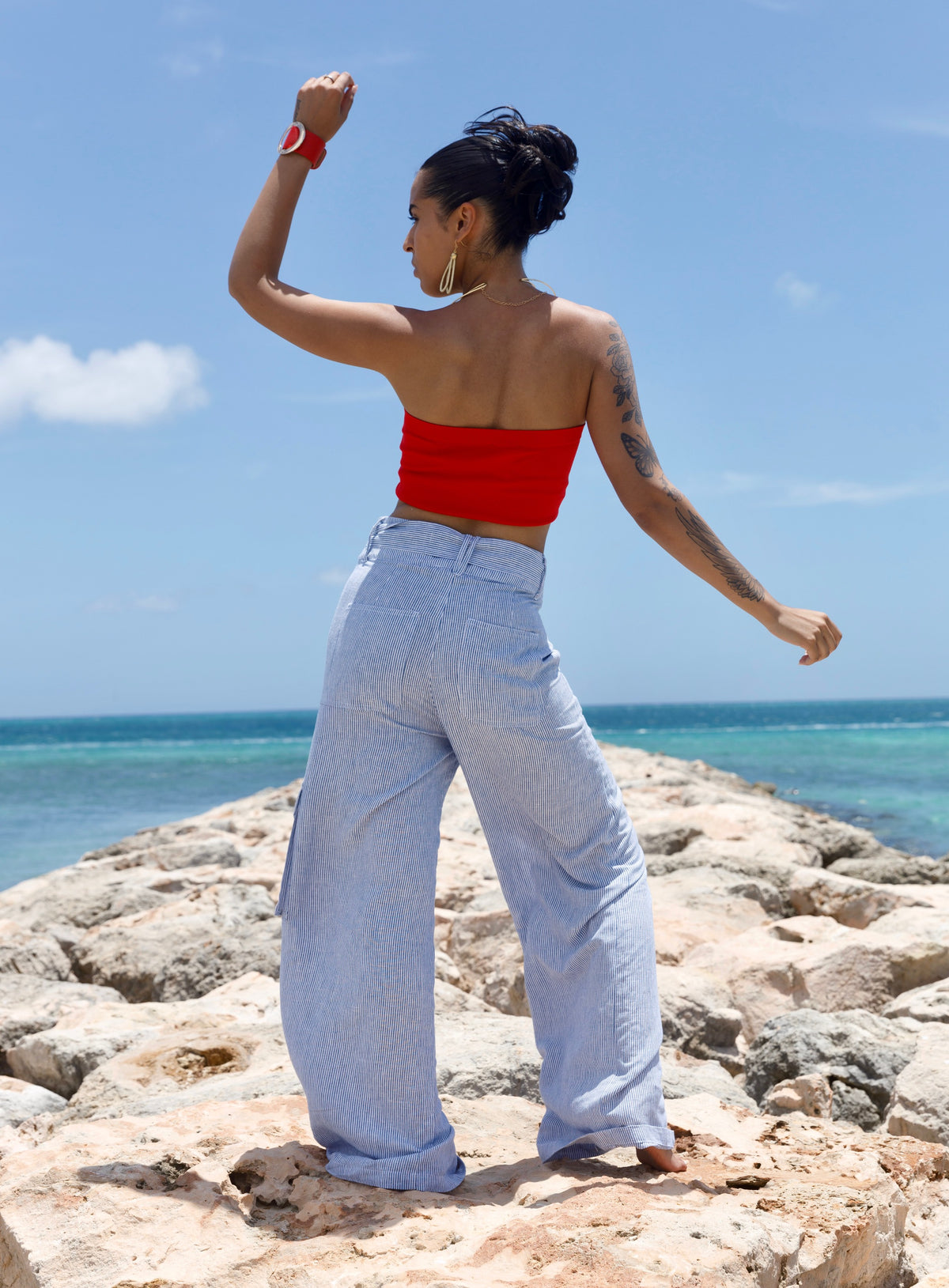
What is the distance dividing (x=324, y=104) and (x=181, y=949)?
2957 mm

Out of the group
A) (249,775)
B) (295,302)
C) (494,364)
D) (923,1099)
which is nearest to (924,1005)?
(923,1099)

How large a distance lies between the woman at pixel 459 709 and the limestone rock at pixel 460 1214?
0.10 m

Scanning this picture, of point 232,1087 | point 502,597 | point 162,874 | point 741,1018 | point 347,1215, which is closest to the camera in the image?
point 347,1215

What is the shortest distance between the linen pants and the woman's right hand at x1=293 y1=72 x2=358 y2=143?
0.71 m

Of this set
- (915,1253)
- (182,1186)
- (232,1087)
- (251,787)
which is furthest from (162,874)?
(251,787)

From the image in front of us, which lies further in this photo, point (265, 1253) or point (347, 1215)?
point (347, 1215)

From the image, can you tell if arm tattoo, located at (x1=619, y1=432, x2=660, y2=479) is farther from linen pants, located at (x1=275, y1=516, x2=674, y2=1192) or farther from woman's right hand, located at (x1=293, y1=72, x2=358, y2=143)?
woman's right hand, located at (x1=293, y1=72, x2=358, y2=143)

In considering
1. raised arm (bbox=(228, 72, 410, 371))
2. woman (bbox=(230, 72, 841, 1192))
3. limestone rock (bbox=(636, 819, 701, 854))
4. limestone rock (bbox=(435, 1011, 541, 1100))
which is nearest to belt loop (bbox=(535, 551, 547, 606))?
woman (bbox=(230, 72, 841, 1192))

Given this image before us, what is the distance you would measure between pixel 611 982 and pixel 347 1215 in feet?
1.84

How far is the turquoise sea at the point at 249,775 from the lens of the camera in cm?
1253

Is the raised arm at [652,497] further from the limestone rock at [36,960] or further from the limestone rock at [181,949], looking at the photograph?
the limestone rock at [36,960]

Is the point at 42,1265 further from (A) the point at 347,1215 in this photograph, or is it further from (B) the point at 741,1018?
(B) the point at 741,1018

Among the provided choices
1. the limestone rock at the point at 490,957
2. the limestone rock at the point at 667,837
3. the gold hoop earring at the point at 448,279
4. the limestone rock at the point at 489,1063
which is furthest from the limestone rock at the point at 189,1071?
the limestone rock at the point at 667,837

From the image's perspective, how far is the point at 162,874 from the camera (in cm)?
573
